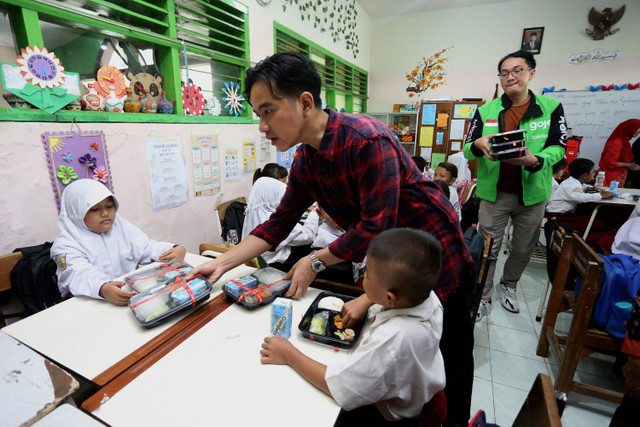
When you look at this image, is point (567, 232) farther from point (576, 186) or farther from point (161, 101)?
point (161, 101)

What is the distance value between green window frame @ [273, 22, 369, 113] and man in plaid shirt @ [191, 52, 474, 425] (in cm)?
296

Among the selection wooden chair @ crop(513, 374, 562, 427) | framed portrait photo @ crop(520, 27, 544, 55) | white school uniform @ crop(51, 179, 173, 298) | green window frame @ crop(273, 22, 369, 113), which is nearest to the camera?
wooden chair @ crop(513, 374, 562, 427)

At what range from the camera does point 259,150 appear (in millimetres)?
3531

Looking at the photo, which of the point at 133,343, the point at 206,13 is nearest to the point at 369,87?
the point at 206,13

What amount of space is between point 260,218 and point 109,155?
3.49 feet

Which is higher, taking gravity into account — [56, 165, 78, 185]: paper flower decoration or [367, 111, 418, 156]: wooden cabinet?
[367, 111, 418, 156]: wooden cabinet

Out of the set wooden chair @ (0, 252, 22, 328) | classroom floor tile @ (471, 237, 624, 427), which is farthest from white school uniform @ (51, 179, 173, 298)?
classroom floor tile @ (471, 237, 624, 427)

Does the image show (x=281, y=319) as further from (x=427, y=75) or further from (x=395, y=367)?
(x=427, y=75)

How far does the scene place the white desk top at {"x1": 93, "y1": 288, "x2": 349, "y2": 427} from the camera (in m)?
0.67

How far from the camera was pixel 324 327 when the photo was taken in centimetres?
94

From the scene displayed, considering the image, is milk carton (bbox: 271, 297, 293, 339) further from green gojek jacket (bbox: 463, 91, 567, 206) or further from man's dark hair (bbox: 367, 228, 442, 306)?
green gojek jacket (bbox: 463, 91, 567, 206)

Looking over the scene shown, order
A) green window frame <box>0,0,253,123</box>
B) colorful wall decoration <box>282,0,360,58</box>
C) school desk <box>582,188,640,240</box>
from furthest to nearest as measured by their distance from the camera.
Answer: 1. colorful wall decoration <box>282,0,360,58</box>
2. school desk <box>582,188,640,240</box>
3. green window frame <box>0,0,253,123</box>

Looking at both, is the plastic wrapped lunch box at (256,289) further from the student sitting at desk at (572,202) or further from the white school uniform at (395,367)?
the student sitting at desk at (572,202)

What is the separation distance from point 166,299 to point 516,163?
208 cm
